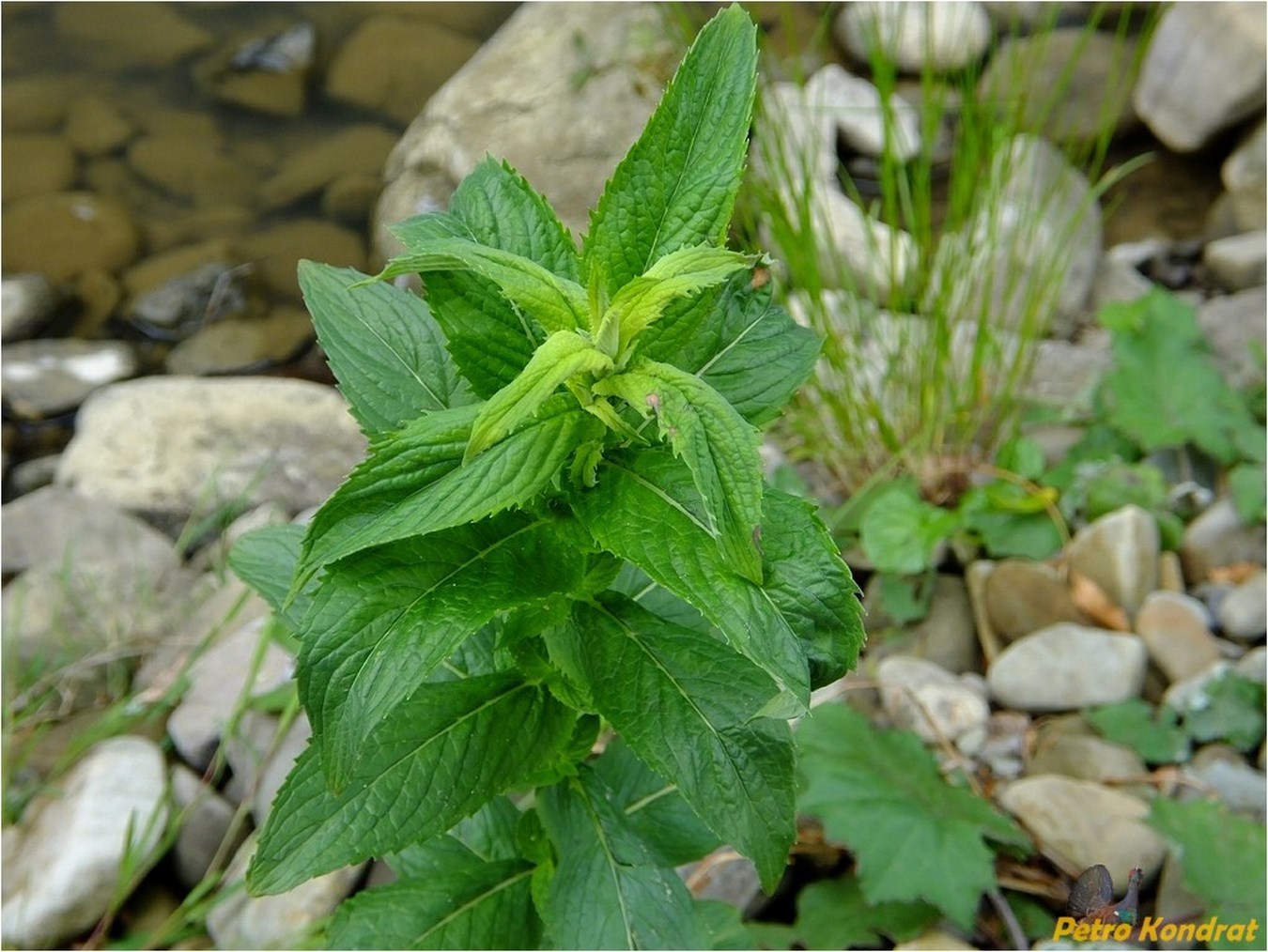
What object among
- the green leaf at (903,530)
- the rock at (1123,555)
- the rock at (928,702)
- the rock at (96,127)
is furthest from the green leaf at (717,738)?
the rock at (96,127)

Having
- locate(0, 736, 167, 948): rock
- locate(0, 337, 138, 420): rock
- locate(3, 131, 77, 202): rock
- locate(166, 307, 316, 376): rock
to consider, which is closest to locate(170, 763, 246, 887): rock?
locate(0, 736, 167, 948): rock

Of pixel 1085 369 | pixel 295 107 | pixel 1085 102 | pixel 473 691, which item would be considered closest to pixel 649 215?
pixel 473 691

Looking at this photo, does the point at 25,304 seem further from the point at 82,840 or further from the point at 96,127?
the point at 82,840

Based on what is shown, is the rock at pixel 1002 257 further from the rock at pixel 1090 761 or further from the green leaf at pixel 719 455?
the green leaf at pixel 719 455

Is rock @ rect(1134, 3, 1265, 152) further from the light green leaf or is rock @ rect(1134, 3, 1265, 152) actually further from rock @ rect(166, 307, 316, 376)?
the light green leaf

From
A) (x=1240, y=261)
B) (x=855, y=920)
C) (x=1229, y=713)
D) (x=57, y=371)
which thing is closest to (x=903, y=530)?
(x=1229, y=713)
